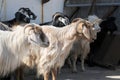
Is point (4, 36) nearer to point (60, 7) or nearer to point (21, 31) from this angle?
point (21, 31)

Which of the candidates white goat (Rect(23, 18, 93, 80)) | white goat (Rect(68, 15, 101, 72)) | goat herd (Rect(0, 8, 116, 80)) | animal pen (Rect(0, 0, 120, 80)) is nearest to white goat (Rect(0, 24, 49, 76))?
goat herd (Rect(0, 8, 116, 80))

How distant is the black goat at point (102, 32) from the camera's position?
13.1m

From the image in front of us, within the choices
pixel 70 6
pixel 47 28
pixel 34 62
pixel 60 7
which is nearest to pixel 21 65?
pixel 34 62

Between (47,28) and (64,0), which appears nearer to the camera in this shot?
(47,28)

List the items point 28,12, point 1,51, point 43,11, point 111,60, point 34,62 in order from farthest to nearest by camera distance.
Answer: point 111,60 < point 43,11 < point 28,12 < point 34,62 < point 1,51

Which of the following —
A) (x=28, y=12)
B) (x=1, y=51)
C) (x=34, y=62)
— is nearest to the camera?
(x=1, y=51)

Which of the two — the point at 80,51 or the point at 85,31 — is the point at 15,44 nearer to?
the point at 85,31

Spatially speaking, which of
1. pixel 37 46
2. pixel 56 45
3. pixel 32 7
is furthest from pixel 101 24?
pixel 37 46

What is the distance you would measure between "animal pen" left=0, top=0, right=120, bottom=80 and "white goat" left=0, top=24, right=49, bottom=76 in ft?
5.68

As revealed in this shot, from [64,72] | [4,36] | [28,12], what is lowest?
[64,72]

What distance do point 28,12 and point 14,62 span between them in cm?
268

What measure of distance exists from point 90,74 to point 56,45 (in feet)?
10.2

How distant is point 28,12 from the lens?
1103 centimetres

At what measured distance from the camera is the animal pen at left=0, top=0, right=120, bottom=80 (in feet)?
37.4
